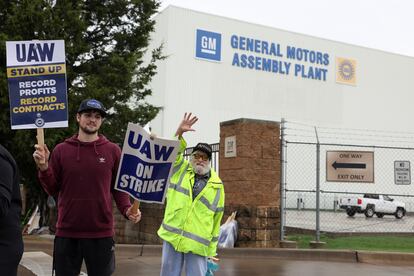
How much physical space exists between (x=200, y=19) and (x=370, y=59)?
1913cm

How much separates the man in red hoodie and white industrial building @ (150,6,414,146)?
32426 mm

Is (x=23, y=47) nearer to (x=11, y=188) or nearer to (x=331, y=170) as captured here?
(x=11, y=188)

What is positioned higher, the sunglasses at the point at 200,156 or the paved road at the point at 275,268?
the sunglasses at the point at 200,156

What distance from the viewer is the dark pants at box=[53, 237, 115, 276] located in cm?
394

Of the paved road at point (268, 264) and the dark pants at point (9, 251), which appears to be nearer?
the dark pants at point (9, 251)

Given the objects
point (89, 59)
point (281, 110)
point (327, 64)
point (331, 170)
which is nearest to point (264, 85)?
point (281, 110)

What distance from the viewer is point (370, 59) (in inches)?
2004

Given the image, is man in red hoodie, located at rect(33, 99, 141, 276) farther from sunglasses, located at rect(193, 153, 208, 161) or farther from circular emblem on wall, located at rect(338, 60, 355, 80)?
circular emblem on wall, located at rect(338, 60, 355, 80)

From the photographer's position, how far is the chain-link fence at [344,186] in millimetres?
11164

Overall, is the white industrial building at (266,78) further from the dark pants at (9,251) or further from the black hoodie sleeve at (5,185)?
the black hoodie sleeve at (5,185)

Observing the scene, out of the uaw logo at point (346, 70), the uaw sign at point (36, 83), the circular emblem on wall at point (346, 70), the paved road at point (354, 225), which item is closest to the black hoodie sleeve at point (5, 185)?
the uaw sign at point (36, 83)

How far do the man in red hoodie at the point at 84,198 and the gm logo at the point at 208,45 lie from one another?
36.7 m

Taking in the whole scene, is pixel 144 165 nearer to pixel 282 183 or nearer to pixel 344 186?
pixel 282 183

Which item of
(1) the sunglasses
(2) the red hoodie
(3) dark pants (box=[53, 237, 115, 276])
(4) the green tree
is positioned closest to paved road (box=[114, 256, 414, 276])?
(1) the sunglasses
